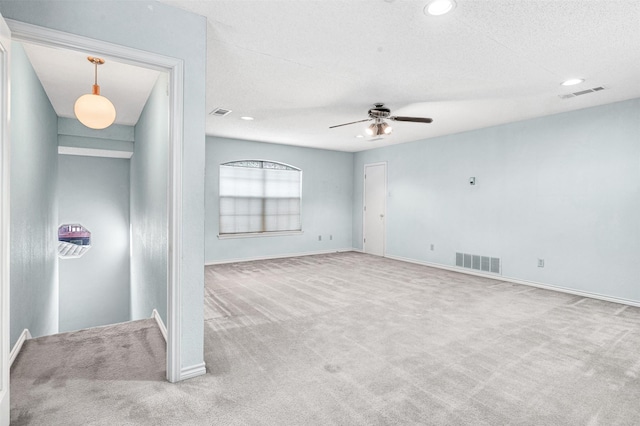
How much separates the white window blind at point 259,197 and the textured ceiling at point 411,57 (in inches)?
86.3

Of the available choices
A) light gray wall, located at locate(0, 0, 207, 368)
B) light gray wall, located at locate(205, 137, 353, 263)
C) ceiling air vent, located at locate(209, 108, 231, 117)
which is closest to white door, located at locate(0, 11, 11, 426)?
light gray wall, located at locate(0, 0, 207, 368)

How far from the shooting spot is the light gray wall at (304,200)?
6.72 metres

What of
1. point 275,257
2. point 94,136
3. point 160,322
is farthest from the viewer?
point 275,257

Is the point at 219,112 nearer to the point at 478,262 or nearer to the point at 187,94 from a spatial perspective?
the point at 187,94

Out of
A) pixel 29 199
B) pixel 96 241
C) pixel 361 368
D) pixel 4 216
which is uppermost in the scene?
pixel 29 199

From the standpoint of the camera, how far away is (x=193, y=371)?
2.34 m

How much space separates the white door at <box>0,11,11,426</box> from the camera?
1650 millimetres

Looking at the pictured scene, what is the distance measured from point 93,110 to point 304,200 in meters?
5.40

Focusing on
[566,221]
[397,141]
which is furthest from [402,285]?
[397,141]

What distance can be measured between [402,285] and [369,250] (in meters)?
3.12

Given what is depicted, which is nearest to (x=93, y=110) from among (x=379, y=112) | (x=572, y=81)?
(x=379, y=112)

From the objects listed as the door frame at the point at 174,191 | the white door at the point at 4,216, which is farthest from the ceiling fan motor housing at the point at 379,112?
the white door at the point at 4,216

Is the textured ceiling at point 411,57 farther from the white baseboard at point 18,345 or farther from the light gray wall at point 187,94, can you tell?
the white baseboard at point 18,345

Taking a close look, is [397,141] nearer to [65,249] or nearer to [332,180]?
[332,180]
